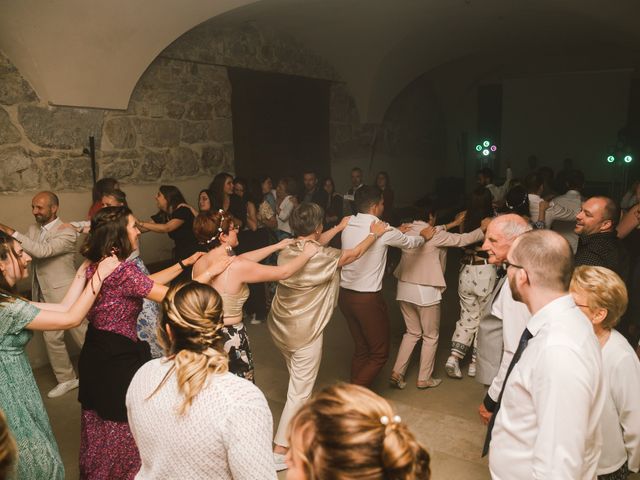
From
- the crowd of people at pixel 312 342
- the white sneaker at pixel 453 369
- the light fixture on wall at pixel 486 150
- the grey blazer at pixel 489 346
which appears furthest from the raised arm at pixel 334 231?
the light fixture on wall at pixel 486 150

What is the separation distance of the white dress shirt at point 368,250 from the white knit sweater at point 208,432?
2.15 meters

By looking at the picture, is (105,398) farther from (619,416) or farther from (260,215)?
(260,215)

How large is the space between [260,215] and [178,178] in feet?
3.31

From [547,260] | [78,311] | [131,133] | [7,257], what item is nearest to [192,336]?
[78,311]

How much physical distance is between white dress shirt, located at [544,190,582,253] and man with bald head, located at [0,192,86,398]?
4173 mm

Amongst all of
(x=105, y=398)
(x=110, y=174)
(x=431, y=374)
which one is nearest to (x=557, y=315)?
(x=105, y=398)

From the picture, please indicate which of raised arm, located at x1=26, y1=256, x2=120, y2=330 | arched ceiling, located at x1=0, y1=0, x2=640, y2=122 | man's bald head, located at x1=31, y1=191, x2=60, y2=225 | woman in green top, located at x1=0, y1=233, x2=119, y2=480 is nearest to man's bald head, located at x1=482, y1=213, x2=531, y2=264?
raised arm, located at x1=26, y1=256, x2=120, y2=330

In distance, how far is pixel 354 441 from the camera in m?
0.92

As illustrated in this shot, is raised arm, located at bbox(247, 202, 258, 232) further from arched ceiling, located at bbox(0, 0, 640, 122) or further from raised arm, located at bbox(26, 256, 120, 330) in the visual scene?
raised arm, located at bbox(26, 256, 120, 330)

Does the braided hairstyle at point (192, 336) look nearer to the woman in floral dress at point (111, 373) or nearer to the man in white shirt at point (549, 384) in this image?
the woman in floral dress at point (111, 373)

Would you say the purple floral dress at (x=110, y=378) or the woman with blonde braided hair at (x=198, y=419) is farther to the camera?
the purple floral dress at (x=110, y=378)

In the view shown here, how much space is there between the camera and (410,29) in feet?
23.4

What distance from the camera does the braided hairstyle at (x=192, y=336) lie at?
1.41 m

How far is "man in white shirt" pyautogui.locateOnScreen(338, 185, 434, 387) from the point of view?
350 centimetres
